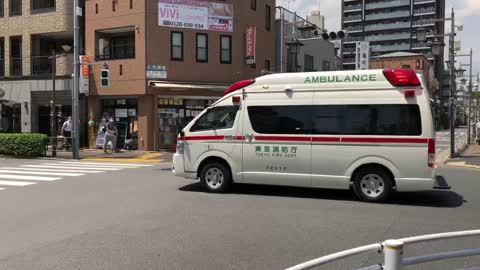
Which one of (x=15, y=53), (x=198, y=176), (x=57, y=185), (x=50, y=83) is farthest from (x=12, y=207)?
(x=15, y=53)

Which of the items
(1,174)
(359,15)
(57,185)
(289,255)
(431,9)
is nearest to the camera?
(289,255)

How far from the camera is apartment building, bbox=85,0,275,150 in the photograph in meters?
24.2

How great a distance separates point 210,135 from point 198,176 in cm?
104

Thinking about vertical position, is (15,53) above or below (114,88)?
above

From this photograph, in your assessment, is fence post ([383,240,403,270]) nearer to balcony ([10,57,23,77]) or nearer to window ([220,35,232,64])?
window ([220,35,232,64])

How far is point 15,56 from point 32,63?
1.59m

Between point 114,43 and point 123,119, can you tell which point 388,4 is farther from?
point 123,119

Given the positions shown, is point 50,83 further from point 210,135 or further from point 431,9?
point 431,9

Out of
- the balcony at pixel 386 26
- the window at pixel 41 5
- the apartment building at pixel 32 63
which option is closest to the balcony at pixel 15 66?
the apartment building at pixel 32 63

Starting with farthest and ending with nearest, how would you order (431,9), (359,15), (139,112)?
(359,15) < (431,9) < (139,112)

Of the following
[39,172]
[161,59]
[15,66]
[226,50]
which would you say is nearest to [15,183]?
[39,172]

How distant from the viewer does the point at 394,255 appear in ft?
8.98

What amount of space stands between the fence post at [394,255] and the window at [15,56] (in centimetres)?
2920

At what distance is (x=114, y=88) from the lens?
25.0 m
